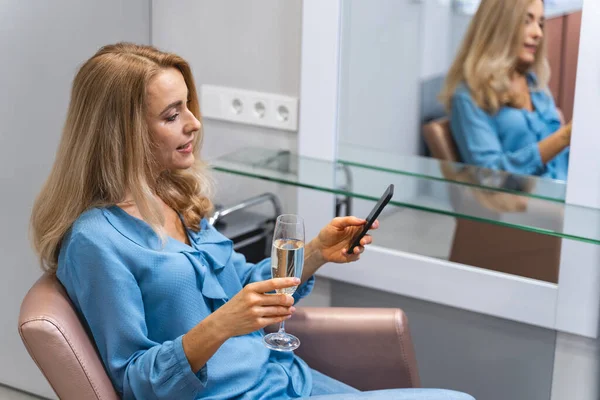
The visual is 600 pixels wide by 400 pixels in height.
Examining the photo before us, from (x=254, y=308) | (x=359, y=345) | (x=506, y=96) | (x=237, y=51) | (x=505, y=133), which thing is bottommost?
(x=359, y=345)

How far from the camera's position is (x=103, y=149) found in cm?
178

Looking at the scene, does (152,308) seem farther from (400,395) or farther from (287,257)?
(400,395)

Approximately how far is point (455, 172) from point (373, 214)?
0.82m

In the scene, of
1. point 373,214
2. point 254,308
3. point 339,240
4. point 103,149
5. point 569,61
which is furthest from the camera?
point 569,61

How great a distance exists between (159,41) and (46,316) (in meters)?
1.49

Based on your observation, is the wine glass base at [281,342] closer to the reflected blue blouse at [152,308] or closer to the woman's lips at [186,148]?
the reflected blue blouse at [152,308]

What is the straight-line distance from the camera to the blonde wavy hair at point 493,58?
8.25 ft

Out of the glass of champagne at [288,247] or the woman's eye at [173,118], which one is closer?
the glass of champagne at [288,247]

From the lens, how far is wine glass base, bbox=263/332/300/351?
1840 millimetres

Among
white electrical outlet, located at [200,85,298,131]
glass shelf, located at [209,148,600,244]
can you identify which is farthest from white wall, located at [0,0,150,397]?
glass shelf, located at [209,148,600,244]

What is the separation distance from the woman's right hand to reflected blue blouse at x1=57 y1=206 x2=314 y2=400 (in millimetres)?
119

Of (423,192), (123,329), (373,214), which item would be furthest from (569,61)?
(123,329)

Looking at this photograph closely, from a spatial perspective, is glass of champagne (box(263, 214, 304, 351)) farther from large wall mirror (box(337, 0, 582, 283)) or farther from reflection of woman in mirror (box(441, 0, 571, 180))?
reflection of woman in mirror (box(441, 0, 571, 180))

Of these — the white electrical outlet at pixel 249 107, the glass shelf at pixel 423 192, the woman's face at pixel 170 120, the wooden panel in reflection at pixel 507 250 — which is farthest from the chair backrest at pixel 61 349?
the wooden panel in reflection at pixel 507 250
